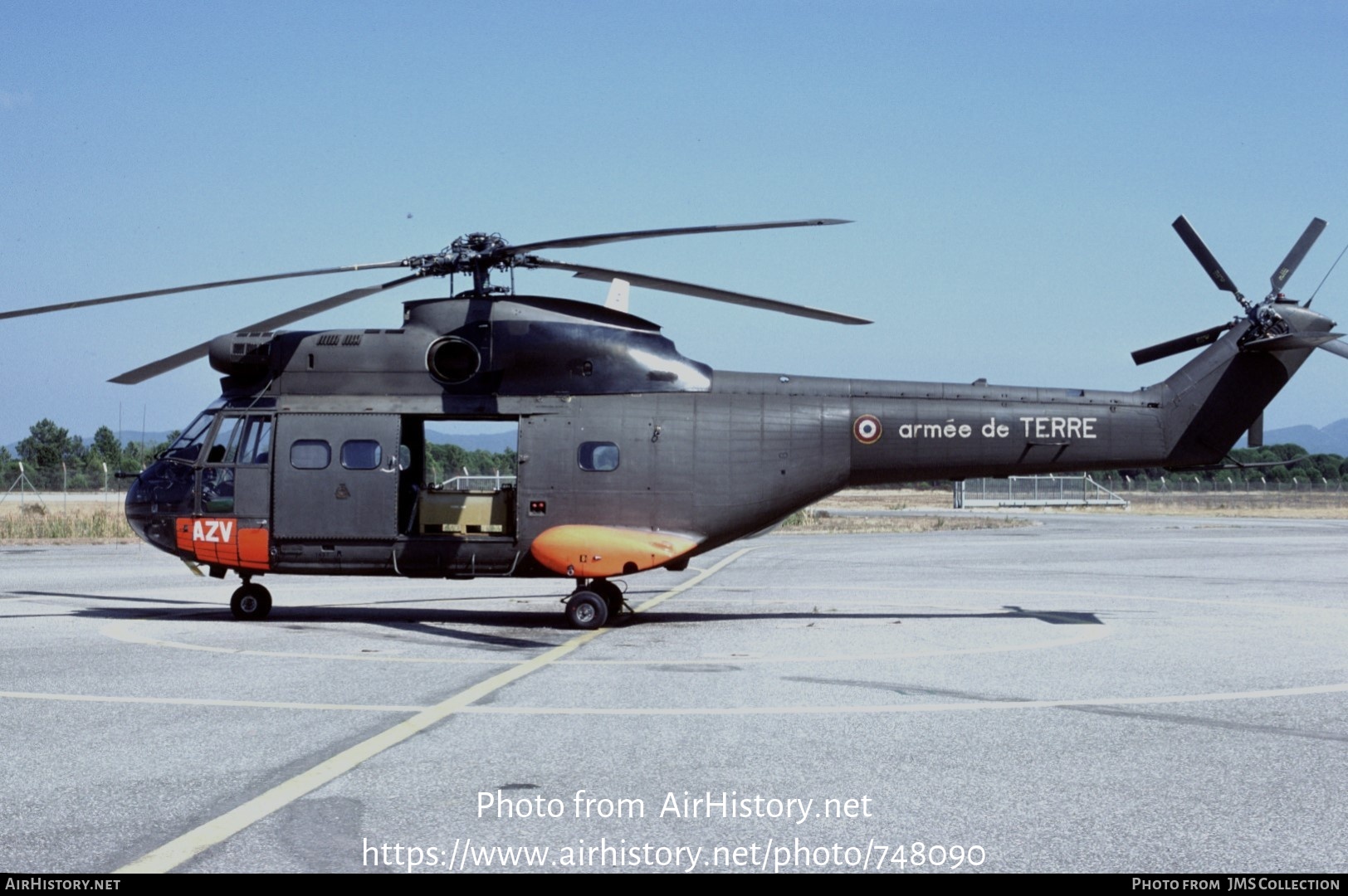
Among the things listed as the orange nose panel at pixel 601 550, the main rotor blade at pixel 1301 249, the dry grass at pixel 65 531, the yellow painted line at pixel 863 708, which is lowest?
the dry grass at pixel 65 531

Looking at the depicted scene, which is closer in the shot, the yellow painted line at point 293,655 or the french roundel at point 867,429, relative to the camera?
the yellow painted line at point 293,655

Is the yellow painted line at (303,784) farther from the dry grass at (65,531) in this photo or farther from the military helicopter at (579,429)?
the dry grass at (65,531)

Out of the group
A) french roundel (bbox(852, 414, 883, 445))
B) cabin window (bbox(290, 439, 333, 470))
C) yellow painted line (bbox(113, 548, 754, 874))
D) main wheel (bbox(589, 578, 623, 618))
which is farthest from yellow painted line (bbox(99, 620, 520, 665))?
french roundel (bbox(852, 414, 883, 445))

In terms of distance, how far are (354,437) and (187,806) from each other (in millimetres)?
10323

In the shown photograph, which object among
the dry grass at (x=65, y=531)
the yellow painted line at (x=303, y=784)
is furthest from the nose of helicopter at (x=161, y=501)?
the dry grass at (x=65, y=531)

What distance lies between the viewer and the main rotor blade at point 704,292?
49.6 feet

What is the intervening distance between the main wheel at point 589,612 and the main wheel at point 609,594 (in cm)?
57

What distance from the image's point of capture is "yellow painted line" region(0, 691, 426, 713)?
9406 mm

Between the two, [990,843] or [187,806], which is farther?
[187,806]

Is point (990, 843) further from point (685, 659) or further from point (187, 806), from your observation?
point (685, 659)

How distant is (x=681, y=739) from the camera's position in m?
8.16

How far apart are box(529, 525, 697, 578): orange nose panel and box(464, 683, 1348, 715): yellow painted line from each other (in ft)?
20.3
